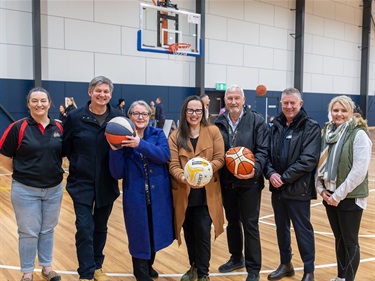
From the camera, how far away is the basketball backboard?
1010 cm

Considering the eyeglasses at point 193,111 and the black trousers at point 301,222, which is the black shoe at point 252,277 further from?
the eyeglasses at point 193,111

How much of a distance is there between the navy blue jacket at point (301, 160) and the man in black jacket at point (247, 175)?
0.52ft

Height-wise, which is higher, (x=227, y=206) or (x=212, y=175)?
(x=212, y=175)

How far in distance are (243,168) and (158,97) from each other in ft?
33.6

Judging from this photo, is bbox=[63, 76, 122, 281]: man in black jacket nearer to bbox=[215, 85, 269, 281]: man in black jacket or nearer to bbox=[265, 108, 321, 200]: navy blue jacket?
bbox=[215, 85, 269, 281]: man in black jacket

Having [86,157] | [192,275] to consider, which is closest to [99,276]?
[192,275]

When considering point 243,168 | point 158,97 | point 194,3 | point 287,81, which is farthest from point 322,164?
point 287,81

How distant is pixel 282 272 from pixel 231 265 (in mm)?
445

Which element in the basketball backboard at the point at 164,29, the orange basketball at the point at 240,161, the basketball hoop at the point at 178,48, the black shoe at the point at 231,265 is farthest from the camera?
the basketball hoop at the point at 178,48

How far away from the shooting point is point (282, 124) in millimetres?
3104

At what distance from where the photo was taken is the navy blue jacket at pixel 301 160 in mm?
2895

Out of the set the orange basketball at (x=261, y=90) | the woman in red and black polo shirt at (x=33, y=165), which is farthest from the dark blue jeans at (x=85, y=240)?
the orange basketball at (x=261, y=90)

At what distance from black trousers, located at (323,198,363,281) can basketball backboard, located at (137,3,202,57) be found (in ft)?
25.6

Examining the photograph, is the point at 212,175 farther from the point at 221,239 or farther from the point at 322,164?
the point at 221,239
